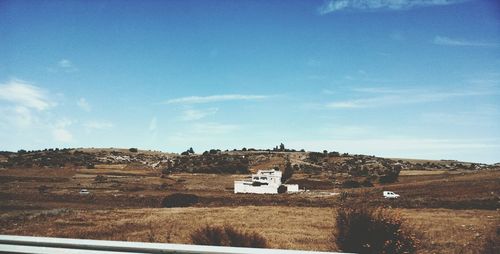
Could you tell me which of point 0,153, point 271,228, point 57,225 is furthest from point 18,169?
point 271,228

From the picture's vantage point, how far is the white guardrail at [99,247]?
5.02 metres

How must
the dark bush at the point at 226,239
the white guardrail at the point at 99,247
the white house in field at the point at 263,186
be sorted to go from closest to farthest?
the white guardrail at the point at 99,247 → the dark bush at the point at 226,239 → the white house in field at the point at 263,186

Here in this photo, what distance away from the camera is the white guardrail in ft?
16.5

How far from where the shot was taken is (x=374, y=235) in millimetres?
11367

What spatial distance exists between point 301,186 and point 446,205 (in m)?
45.8

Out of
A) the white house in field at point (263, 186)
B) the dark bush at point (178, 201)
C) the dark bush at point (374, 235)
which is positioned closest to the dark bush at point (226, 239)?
the dark bush at point (374, 235)

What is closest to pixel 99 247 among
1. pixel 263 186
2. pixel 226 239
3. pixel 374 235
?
pixel 226 239

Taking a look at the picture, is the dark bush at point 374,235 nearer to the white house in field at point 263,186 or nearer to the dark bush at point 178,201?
the dark bush at point 178,201

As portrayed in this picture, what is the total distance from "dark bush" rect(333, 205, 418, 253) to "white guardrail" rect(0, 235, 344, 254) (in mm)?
6803

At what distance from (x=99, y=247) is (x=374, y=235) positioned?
26.6ft

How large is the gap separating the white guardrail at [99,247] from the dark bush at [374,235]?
680 cm

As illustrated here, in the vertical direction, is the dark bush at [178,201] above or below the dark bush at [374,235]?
below

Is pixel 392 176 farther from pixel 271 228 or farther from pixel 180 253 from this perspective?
pixel 180 253

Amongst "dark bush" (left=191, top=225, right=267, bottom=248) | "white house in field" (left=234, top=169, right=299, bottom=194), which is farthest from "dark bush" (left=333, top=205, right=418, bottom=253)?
"white house in field" (left=234, top=169, right=299, bottom=194)
